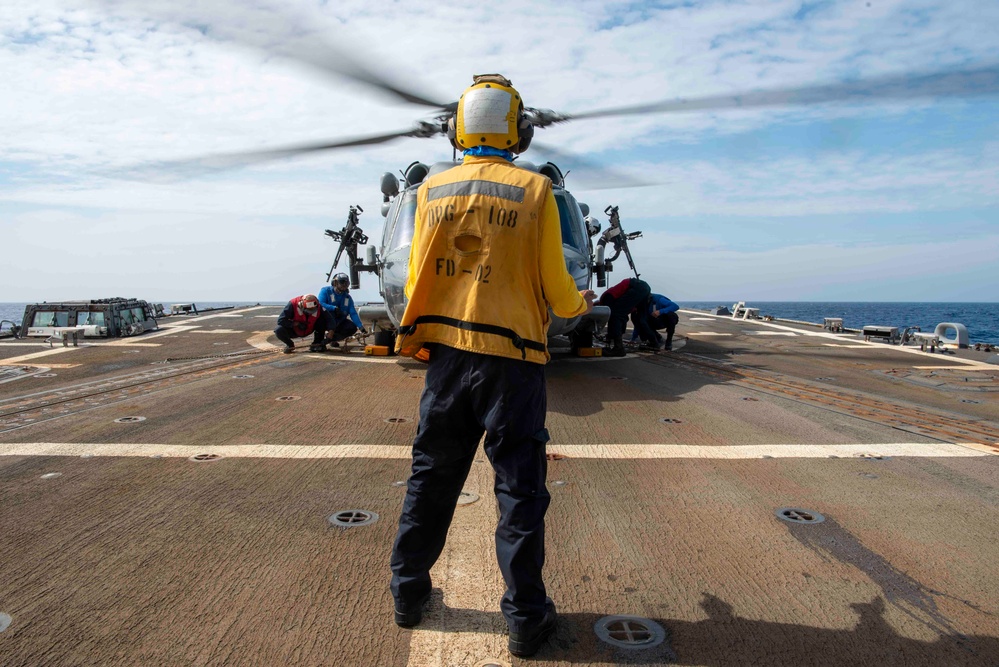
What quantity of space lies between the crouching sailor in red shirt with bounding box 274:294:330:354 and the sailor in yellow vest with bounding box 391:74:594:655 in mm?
8926

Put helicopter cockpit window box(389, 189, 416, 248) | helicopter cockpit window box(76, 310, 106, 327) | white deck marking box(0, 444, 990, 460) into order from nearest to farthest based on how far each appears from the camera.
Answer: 1. white deck marking box(0, 444, 990, 460)
2. helicopter cockpit window box(389, 189, 416, 248)
3. helicopter cockpit window box(76, 310, 106, 327)

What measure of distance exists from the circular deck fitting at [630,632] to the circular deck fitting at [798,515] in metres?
1.40

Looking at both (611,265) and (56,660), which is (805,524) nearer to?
(56,660)

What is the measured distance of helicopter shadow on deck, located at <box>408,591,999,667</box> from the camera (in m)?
2.10

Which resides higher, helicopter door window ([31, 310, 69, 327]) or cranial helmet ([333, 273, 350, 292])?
cranial helmet ([333, 273, 350, 292])

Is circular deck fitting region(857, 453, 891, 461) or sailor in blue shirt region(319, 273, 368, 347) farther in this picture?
sailor in blue shirt region(319, 273, 368, 347)

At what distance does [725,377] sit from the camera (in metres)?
8.42

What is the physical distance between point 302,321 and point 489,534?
8.79m

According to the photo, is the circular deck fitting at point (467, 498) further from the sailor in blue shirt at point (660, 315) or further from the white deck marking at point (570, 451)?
the sailor in blue shirt at point (660, 315)

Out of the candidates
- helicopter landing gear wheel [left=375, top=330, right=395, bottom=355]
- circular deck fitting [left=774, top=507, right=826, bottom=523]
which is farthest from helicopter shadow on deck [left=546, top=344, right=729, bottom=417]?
helicopter landing gear wheel [left=375, top=330, right=395, bottom=355]

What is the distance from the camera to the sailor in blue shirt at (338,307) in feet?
37.3

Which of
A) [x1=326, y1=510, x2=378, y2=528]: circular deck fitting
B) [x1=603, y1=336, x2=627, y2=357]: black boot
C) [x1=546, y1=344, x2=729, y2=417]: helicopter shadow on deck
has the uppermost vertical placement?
[x1=603, y1=336, x2=627, y2=357]: black boot

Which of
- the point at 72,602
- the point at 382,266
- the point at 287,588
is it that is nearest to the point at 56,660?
the point at 72,602

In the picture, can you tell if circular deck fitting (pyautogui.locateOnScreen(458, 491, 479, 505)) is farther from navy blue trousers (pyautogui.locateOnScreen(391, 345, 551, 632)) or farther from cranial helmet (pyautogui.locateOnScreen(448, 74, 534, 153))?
cranial helmet (pyautogui.locateOnScreen(448, 74, 534, 153))
